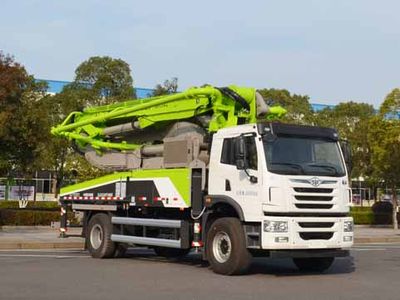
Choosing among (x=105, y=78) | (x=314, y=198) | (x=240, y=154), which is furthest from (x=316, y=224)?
(x=105, y=78)

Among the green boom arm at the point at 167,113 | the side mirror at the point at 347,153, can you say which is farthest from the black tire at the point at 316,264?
the green boom arm at the point at 167,113

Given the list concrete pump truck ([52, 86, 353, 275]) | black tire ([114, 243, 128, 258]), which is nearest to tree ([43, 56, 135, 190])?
concrete pump truck ([52, 86, 353, 275])

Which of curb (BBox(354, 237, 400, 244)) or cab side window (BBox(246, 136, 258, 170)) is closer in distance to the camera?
cab side window (BBox(246, 136, 258, 170))

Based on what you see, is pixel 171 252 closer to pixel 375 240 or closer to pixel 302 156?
pixel 302 156

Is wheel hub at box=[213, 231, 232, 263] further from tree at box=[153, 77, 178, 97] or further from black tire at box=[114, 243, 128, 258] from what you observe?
tree at box=[153, 77, 178, 97]

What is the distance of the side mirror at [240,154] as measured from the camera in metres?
12.6

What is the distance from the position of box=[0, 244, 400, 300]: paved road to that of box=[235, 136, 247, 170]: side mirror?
2136 millimetres

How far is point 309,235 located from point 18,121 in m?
18.7

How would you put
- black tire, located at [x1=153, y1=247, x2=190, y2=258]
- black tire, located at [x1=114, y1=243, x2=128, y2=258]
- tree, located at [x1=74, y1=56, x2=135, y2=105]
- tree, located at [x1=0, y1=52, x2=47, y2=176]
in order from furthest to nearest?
1. tree, located at [x1=74, y1=56, x2=135, y2=105]
2. tree, located at [x1=0, y1=52, x2=47, y2=176]
3. black tire, located at [x1=153, y1=247, x2=190, y2=258]
4. black tire, located at [x1=114, y1=243, x2=128, y2=258]

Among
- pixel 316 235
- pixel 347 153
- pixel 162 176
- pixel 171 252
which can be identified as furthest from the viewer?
pixel 171 252

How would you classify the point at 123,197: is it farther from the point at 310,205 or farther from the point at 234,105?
the point at 310,205

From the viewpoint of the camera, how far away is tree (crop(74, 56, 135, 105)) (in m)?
43.4

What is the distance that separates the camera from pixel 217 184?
1332cm

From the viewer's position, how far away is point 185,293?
1031 cm
